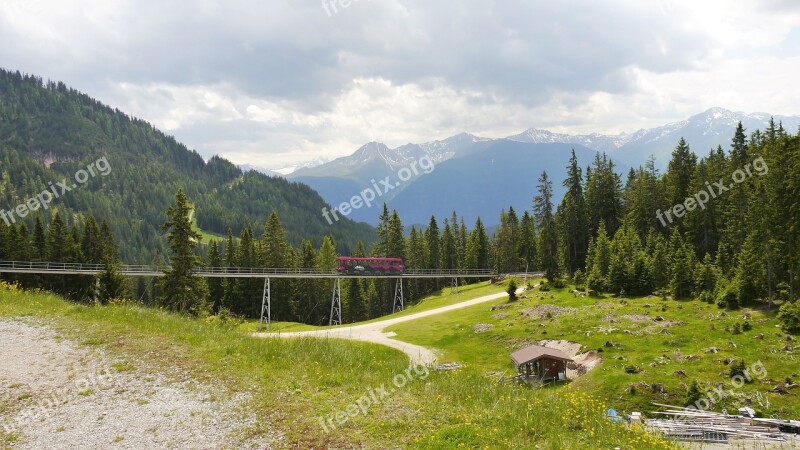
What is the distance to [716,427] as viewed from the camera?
82.7 feet

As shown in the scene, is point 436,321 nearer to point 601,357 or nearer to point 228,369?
point 601,357

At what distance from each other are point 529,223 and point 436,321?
57661 millimetres

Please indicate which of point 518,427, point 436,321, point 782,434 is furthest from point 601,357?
point 518,427

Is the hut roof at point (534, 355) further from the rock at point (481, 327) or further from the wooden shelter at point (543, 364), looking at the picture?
the rock at point (481, 327)

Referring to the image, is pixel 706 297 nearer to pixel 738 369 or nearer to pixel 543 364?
pixel 738 369

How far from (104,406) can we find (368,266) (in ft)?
224

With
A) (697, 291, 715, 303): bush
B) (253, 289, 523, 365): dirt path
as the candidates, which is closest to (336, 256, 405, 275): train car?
(253, 289, 523, 365): dirt path

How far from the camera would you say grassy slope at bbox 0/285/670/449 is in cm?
1130

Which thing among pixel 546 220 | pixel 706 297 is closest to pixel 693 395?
pixel 706 297

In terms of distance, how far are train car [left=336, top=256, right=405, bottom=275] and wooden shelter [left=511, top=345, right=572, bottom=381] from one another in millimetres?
46467

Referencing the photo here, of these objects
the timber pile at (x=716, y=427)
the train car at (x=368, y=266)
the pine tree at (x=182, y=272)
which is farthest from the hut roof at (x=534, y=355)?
the train car at (x=368, y=266)

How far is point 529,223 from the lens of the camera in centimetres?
10662

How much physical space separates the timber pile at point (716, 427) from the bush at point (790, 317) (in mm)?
14519

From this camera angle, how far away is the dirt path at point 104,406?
37.4 ft
